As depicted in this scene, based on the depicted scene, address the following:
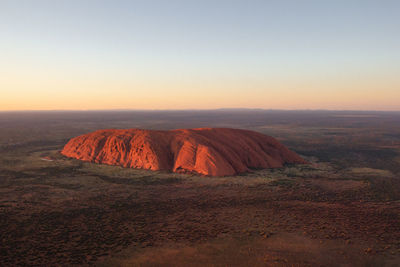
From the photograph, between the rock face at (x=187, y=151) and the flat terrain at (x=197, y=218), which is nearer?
the flat terrain at (x=197, y=218)

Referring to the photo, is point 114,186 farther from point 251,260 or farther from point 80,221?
point 251,260

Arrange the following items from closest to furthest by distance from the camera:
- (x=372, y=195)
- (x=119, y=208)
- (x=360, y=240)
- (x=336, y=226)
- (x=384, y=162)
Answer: (x=360, y=240) → (x=336, y=226) → (x=119, y=208) → (x=372, y=195) → (x=384, y=162)

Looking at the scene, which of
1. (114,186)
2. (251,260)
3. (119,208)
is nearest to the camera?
(251,260)

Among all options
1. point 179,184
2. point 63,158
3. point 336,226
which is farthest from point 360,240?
point 63,158

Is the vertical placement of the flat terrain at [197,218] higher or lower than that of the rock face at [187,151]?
lower

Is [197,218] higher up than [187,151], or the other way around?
[187,151]
